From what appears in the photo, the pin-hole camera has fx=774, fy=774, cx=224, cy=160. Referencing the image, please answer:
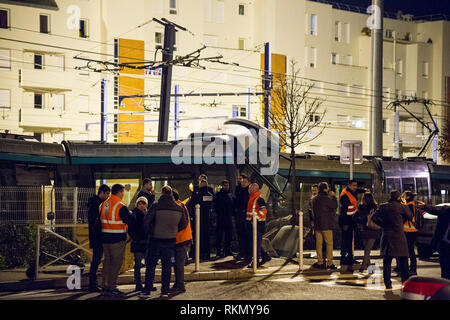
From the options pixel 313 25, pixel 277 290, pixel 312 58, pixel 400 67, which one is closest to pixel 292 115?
pixel 277 290

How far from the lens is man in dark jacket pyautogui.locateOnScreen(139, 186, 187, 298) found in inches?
499

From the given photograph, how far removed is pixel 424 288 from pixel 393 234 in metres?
5.11

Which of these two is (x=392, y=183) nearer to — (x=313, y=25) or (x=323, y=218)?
(x=323, y=218)

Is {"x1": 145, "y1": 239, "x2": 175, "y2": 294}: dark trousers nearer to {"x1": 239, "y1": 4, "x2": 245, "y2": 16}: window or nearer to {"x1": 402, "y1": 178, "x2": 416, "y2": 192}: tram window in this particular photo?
{"x1": 402, "y1": 178, "x2": 416, "y2": 192}: tram window

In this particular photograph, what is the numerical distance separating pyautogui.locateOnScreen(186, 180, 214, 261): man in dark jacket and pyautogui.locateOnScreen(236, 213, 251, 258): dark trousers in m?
0.72

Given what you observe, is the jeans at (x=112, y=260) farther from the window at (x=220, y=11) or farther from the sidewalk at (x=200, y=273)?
the window at (x=220, y=11)

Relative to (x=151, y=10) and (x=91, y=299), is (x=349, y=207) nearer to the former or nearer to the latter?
(x=91, y=299)

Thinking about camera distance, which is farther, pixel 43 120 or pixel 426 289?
pixel 43 120

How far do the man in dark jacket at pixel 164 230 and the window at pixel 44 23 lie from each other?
39.2 m

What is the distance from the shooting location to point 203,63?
54.1 meters

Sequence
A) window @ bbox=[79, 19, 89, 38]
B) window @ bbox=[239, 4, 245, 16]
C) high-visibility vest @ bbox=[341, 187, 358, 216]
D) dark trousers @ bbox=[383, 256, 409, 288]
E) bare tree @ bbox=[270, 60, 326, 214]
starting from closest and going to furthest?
dark trousers @ bbox=[383, 256, 409, 288] → high-visibility vest @ bbox=[341, 187, 358, 216] → bare tree @ bbox=[270, 60, 326, 214] → window @ bbox=[79, 19, 89, 38] → window @ bbox=[239, 4, 245, 16]

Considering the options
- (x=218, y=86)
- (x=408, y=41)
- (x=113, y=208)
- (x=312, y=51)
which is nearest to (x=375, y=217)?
(x=113, y=208)

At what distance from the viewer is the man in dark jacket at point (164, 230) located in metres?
12.7

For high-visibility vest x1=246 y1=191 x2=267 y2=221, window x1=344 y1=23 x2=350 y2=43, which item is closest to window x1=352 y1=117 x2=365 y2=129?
window x1=344 y1=23 x2=350 y2=43
